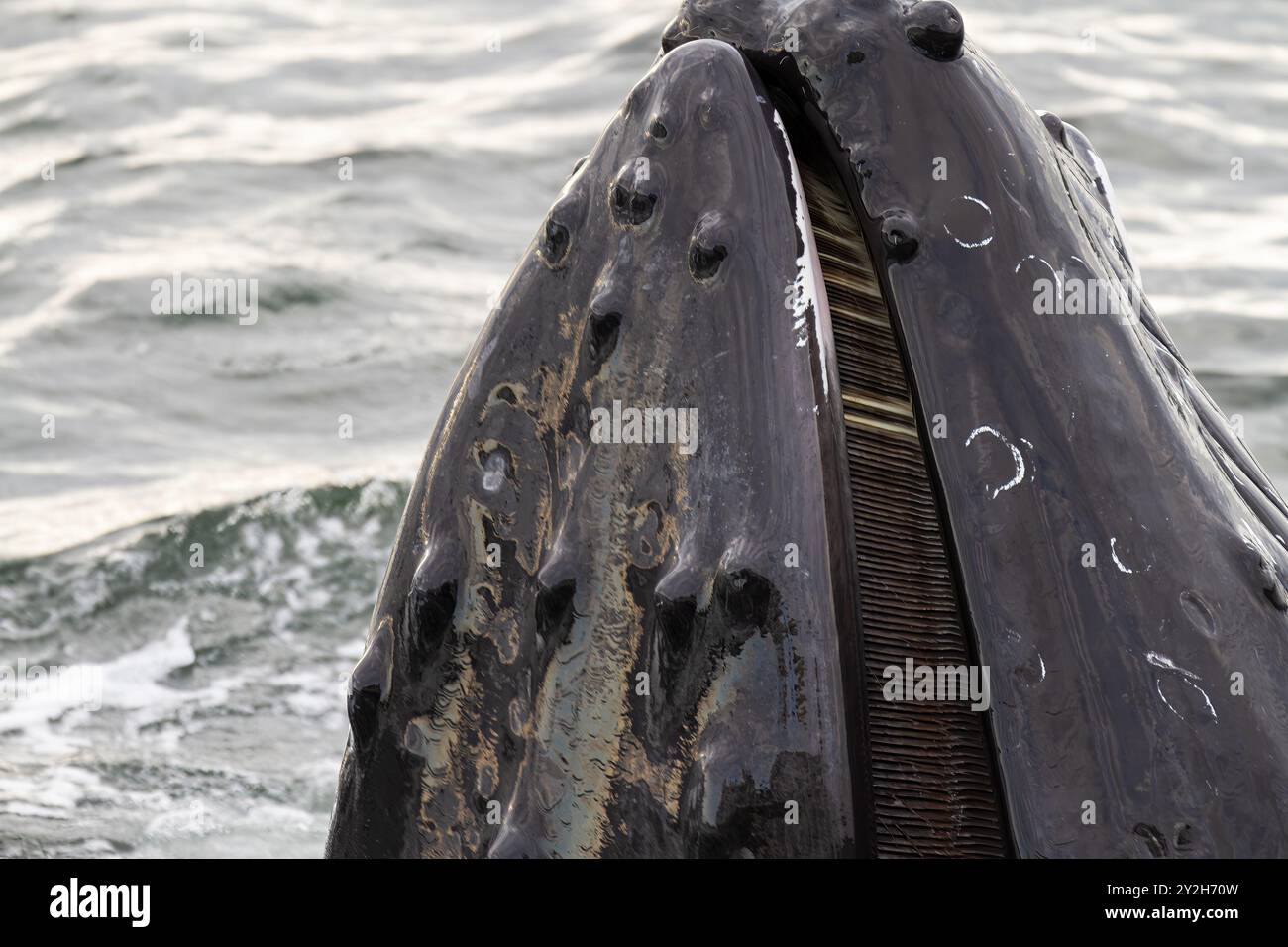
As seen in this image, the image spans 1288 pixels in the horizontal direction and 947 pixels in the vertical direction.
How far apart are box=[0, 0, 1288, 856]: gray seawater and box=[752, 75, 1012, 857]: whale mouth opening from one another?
115 inches

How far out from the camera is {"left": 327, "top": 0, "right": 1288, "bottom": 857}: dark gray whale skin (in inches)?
94.2

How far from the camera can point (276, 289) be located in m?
9.60

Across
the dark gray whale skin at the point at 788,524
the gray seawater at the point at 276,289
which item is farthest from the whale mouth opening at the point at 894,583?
the gray seawater at the point at 276,289

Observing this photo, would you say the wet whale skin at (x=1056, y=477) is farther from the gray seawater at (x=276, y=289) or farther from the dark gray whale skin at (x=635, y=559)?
the gray seawater at (x=276, y=289)

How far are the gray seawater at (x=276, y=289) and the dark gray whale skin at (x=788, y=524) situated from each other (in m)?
2.63

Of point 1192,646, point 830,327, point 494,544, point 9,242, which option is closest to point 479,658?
point 494,544

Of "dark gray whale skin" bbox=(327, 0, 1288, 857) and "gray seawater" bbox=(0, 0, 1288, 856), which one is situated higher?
"gray seawater" bbox=(0, 0, 1288, 856)

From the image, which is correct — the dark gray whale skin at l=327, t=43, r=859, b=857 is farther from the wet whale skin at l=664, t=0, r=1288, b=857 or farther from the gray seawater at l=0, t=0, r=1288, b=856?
the gray seawater at l=0, t=0, r=1288, b=856

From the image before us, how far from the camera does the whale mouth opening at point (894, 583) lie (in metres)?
2.46

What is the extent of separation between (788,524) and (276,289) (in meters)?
7.54

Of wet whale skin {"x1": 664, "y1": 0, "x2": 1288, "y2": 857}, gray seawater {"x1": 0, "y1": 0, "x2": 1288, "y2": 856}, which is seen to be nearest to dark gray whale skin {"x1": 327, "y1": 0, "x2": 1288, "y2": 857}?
wet whale skin {"x1": 664, "y1": 0, "x2": 1288, "y2": 857}

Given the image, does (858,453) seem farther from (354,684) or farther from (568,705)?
(354,684)

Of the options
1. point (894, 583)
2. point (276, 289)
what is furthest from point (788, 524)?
point (276, 289)
